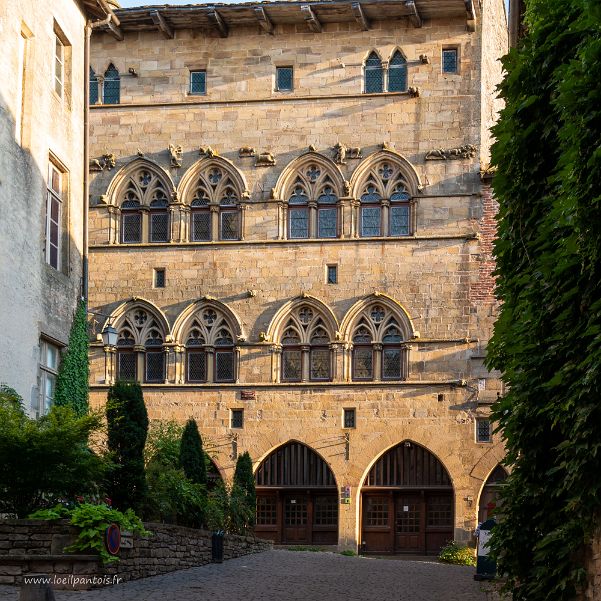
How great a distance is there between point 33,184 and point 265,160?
50.7 feet

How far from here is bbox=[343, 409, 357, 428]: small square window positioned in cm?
3622

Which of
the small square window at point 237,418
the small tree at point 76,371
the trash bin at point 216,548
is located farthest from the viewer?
the small square window at point 237,418

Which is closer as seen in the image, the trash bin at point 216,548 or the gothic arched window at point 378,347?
the trash bin at point 216,548

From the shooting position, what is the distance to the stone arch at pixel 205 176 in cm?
3750

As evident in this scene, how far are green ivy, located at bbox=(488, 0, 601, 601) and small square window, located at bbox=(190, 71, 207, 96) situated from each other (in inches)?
957

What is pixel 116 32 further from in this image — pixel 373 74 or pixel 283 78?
pixel 373 74

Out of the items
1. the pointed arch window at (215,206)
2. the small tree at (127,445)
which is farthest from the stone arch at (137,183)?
the small tree at (127,445)

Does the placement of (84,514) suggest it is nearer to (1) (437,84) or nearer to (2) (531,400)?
(2) (531,400)

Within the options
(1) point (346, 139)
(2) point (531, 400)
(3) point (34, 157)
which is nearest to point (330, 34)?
(1) point (346, 139)

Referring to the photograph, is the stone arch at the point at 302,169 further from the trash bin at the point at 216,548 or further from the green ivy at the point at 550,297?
the green ivy at the point at 550,297

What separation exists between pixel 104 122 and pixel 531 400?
2686 cm

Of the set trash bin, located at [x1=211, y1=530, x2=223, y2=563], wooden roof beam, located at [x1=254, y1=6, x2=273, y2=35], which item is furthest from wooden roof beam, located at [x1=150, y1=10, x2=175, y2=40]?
trash bin, located at [x1=211, y1=530, x2=223, y2=563]

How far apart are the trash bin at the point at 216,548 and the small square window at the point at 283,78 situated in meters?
17.1

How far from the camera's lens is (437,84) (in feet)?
123
